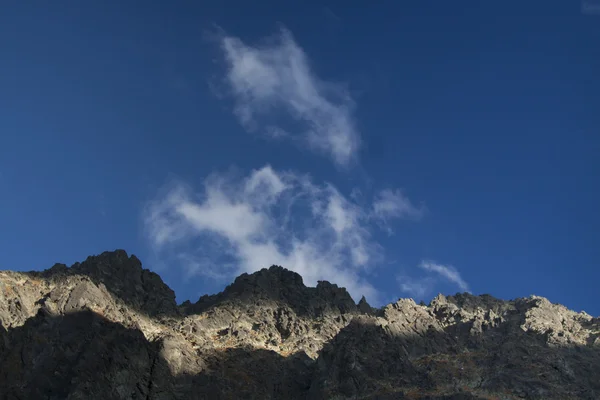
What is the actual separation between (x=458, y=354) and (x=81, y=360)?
58.9 metres

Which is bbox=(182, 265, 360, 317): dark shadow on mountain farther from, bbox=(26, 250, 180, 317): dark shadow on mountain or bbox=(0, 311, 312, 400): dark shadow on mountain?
bbox=(0, 311, 312, 400): dark shadow on mountain

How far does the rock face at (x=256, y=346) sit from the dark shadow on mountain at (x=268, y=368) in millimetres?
204

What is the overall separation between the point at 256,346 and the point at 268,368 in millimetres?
8544

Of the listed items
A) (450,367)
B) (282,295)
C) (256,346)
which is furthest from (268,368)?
(282,295)

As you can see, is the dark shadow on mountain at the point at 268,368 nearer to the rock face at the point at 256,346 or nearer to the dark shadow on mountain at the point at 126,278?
the rock face at the point at 256,346

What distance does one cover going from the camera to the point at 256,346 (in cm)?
9644

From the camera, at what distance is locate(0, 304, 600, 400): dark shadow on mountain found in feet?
242

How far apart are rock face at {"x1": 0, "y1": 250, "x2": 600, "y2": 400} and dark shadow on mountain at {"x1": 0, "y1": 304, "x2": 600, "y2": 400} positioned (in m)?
0.20

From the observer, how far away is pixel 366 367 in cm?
8450

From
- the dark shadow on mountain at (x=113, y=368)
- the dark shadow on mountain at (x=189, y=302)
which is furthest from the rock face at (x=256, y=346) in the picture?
the dark shadow on mountain at (x=189, y=302)

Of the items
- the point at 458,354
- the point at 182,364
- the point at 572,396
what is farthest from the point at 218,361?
the point at 572,396

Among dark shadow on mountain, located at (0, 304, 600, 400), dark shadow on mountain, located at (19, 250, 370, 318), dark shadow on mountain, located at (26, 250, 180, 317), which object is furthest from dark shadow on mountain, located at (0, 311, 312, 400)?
dark shadow on mountain, located at (19, 250, 370, 318)

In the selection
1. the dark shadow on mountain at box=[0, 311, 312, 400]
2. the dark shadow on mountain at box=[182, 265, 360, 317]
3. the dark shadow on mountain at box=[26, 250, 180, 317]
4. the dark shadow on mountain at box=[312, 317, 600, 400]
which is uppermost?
the dark shadow on mountain at box=[182, 265, 360, 317]

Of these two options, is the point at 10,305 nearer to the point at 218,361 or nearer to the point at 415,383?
the point at 218,361
